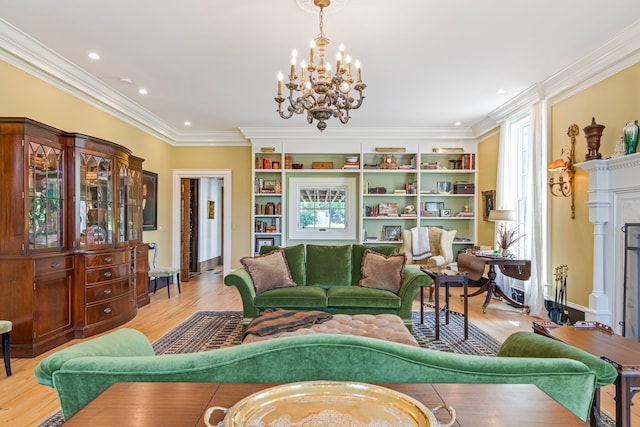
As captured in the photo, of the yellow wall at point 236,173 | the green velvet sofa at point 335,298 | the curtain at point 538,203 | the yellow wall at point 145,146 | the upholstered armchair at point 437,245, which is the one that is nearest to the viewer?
the yellow wall at point 145,146

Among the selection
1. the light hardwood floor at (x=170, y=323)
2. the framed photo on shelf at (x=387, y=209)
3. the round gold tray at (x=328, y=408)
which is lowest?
the light hardwood floor at (x=170, y=323)

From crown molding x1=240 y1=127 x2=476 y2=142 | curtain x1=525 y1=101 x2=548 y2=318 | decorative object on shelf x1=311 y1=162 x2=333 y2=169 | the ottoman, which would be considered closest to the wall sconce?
curtain x1=525 y1=101 x2=548 y2=318

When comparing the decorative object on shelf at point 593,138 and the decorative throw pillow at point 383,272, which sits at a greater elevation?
the decorative object on shelf at point 593,138

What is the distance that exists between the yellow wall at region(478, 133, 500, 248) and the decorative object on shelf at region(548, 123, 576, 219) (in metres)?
1.80

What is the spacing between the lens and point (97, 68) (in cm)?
409

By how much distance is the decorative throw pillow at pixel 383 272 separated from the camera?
3.92 meters

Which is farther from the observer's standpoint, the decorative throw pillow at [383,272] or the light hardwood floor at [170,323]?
the decorative throw pillow at [383,272]

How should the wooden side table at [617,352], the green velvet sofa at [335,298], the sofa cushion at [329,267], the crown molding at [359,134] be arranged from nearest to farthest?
1. the wooden side table at [617,352]
2. the green velvet sofa at [335,298]
3. the sofa cushion at [329,267]
4. the crown molding at [359,134]

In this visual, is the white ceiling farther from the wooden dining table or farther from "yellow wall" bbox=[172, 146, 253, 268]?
the wooden dining table

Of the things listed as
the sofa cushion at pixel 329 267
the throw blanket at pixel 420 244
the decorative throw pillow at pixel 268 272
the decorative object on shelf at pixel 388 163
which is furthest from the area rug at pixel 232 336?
the decorative object on shelf at pixel 388 163

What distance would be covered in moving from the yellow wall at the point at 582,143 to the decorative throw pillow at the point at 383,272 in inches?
73.8

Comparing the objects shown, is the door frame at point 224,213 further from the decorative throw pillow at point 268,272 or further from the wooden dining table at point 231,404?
the wooden dining table at point 231,404

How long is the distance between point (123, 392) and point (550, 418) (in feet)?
2.83

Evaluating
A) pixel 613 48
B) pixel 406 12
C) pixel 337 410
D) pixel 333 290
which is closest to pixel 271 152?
pixel 333 290
